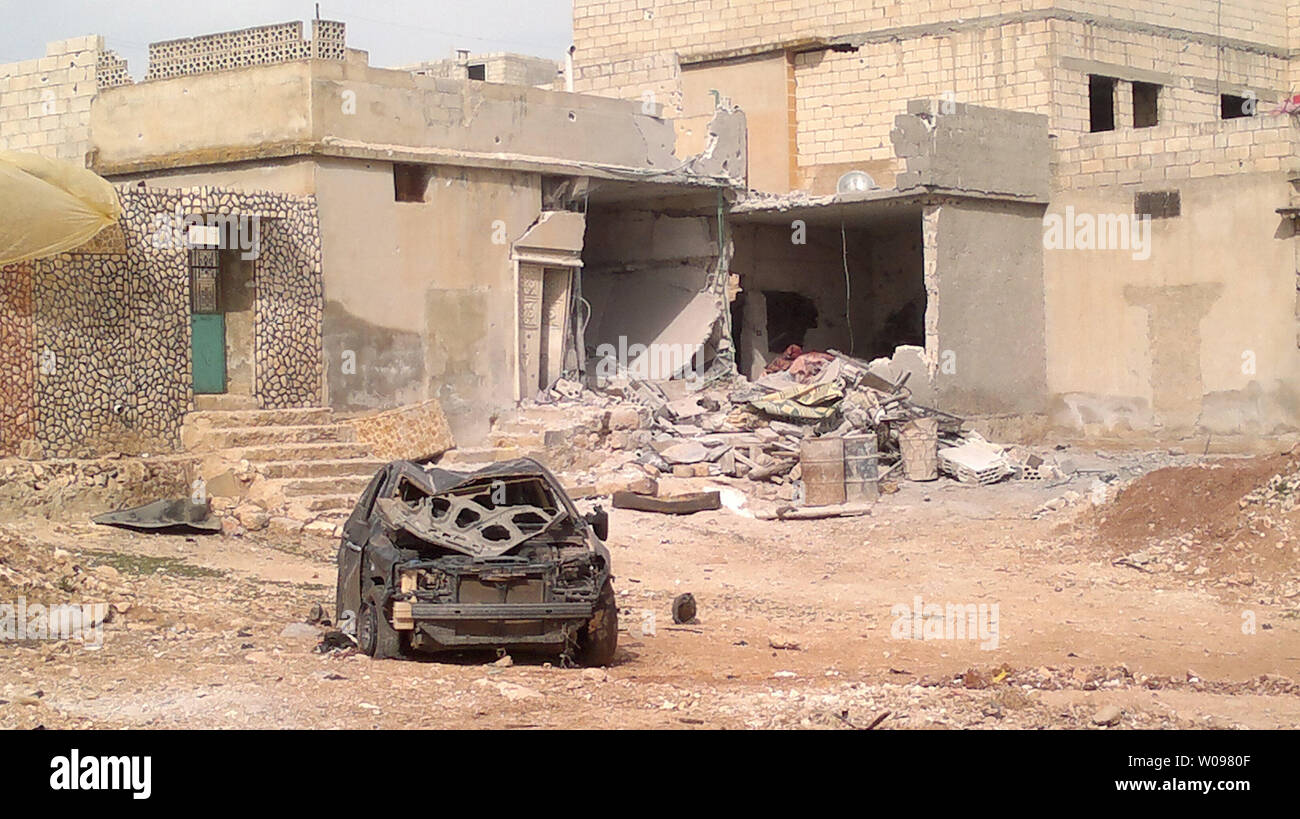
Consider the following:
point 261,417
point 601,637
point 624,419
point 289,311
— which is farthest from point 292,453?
point 601,637

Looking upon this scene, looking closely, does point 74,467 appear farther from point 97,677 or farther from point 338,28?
point 338,28

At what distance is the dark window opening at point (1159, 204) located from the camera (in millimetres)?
20672

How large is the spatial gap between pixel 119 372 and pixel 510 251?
5.35 metres

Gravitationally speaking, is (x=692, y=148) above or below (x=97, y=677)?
above

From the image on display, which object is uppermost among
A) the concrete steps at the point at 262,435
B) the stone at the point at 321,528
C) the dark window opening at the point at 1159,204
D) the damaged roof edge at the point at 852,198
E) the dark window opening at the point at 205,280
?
the damaged roof edge at the point at 852,198

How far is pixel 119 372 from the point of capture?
640 inches

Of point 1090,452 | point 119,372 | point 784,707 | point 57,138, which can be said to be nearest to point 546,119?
point 119,372

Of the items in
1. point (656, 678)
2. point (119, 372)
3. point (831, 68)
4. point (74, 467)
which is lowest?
point (656, 678)

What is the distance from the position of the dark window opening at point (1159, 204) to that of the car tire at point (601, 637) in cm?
1450

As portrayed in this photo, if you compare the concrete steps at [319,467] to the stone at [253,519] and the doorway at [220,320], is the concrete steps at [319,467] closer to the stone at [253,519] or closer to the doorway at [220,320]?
the stone at [253,519]
